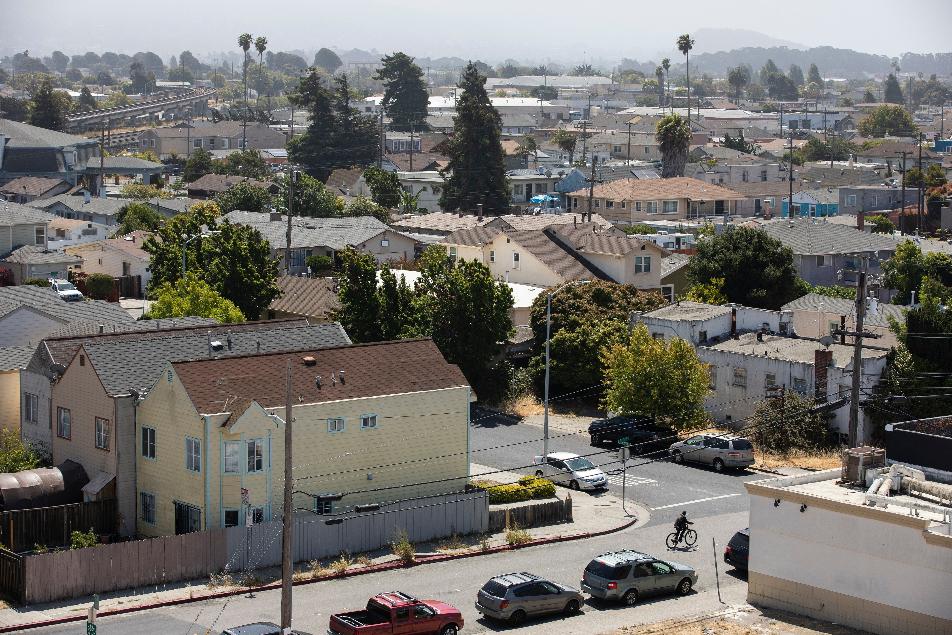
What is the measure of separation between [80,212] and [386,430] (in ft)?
267

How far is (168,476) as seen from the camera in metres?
44.2

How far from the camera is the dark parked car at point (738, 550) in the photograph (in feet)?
140

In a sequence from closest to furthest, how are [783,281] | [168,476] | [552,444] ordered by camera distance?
[168,476]
[552,444]
[783,281]

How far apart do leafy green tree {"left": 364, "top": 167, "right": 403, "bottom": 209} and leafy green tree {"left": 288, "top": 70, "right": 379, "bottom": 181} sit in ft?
98.4

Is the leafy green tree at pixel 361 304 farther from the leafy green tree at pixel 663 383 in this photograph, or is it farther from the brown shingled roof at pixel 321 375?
the brown shingled roof at pixel 321 375

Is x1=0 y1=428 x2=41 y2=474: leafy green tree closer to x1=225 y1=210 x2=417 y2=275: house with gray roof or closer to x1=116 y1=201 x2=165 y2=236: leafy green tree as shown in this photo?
x1=225 y1=210 x2=417 y2=275: house with gray roof

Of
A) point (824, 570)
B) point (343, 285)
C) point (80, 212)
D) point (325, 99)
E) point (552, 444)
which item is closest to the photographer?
point (824, 570)

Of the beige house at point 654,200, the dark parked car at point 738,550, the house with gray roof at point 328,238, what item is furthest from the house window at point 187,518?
the beige house at point 654,200

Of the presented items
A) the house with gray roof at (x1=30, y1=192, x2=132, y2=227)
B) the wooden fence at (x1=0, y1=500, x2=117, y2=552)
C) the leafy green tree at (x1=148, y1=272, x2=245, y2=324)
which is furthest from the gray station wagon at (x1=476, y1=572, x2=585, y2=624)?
the house with gray roof at (x1=30, y1=192, x2=132, y2=227)

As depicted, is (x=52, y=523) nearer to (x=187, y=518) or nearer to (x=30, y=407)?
(x=187, y=518)

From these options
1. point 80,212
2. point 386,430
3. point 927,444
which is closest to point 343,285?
point 386,430

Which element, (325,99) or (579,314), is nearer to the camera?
(579,314)

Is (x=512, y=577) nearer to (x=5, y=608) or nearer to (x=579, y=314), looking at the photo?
(x=5, y=608)

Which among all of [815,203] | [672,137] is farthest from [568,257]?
[672,137]
